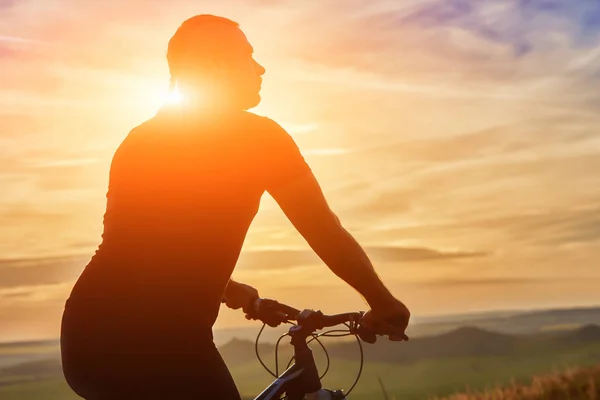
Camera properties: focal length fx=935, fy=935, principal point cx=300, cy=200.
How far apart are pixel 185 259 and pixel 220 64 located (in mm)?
921

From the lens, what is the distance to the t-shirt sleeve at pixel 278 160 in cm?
393

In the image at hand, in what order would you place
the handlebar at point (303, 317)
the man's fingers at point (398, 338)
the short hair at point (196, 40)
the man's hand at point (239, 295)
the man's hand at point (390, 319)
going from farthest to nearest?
the man's hand at point (239, 295) → the handlebar at point (303, 317) → the short hair at point (196, 40) → the man's fingers at point (398, 338) → the man's hand at point (390, 319)

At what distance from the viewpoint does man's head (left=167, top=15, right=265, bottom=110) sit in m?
4.20

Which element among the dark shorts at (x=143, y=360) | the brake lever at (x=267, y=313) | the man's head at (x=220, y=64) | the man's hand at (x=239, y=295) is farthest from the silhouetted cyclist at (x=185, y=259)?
the man's hand at (x=239, y=295)

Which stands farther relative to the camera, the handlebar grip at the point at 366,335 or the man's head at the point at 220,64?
the handlebar grip at the point at 366,335

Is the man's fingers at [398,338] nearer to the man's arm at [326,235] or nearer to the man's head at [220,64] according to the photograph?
the man's arm at [326,235]

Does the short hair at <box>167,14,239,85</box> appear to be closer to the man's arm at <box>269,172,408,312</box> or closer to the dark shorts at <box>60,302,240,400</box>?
the man's arm at <box>269,172,408,312</box>

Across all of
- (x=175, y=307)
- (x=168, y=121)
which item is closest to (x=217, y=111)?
(x=168, y=121)

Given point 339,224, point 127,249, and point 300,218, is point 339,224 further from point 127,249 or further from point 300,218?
point 127,249

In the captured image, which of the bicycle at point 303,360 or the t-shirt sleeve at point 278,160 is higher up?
the t-shirt sleeve at point 278,160

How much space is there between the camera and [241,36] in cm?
428

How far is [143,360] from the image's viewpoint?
12.8 ft

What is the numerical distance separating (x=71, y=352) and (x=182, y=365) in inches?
20.1

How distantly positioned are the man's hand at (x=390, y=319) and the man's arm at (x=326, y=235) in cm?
9
